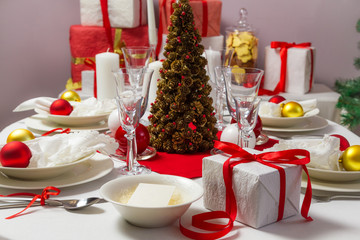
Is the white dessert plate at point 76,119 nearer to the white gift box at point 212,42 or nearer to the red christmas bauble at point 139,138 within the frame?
the red christmas bauble at point 139,138

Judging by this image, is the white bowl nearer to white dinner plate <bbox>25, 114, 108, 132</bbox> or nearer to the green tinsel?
white dinner plate <bbox>25, 114, 108, 132</bbox>

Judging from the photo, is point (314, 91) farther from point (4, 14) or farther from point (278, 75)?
point (4, 14)

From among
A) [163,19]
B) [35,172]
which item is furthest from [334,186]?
[163,19]

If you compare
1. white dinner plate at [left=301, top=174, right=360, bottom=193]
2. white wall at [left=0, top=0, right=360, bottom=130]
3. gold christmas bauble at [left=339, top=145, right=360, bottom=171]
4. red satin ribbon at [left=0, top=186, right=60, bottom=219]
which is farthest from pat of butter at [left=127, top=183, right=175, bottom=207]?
white wall at [left=0, top=0, right=360, bottom=130]

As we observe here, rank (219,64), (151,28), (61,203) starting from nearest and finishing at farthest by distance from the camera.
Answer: (61,203) → (219,64) → (151,28)

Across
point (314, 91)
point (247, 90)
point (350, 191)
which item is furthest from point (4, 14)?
point (350, 191)

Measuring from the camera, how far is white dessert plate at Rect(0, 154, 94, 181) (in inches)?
38.7

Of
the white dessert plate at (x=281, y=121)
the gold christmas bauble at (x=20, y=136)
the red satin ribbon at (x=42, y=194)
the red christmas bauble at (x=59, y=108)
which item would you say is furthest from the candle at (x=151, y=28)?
the red satin ribbon at (x=42, y=194)

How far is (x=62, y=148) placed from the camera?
107cm

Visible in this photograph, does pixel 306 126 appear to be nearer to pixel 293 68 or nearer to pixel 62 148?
pixel 62 148

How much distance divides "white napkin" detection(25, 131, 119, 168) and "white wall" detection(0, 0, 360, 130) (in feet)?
6.04

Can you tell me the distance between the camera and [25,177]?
3.31ft

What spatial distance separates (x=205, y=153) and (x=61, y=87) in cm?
190

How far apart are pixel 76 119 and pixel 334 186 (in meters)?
0.87
